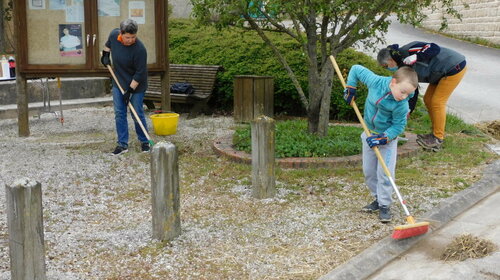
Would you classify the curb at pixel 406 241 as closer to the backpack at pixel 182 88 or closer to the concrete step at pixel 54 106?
the backpack at pixel 182 88

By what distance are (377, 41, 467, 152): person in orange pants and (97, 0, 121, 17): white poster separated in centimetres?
392

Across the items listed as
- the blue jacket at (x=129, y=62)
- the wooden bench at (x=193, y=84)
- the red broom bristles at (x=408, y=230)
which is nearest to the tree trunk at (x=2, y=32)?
the wooden bench at (x=193, y=84)

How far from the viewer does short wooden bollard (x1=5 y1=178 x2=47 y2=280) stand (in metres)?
3.80

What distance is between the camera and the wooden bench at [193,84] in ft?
33.7

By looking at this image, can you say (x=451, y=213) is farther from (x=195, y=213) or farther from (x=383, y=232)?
(x=195, y=213)

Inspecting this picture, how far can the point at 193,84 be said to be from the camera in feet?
35.0

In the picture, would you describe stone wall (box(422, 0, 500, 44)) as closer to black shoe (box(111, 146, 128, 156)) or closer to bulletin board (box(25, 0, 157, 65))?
bulletin board (box(25, 0, 157, 65))

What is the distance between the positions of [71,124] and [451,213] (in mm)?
6302

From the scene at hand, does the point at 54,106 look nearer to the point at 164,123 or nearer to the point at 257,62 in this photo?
the point at 164,123

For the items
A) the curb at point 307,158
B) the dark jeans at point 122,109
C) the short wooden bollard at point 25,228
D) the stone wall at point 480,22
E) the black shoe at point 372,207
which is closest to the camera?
the short wooden bollard at point 25,228

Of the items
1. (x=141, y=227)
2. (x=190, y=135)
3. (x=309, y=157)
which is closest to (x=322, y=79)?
(x=309, y=157)

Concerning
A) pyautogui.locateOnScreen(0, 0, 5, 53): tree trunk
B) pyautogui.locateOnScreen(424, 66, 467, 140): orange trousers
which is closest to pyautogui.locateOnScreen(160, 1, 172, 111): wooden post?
pyautogui.locateOnScreen(424, 66, 467, 140): orange trousers

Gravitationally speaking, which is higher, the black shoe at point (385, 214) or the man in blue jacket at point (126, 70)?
the man in blue jacket at point (126, 70)

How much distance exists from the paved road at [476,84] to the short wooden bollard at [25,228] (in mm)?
5331
